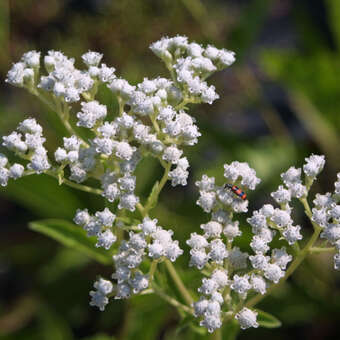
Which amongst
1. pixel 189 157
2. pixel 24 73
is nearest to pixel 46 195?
pixel 189 157

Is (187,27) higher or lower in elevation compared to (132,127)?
higher

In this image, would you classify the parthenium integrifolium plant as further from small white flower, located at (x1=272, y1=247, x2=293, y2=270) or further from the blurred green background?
the blurred green background

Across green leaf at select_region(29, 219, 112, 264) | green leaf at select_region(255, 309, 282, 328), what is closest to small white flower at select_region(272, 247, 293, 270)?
green leaf at select_region(255, 309, 282, 328)

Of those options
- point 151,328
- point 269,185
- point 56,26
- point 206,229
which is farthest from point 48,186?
point 56,26

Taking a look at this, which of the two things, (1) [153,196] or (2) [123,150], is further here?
(1) [153,196]

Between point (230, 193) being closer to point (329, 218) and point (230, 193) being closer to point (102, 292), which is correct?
point (329, 218)

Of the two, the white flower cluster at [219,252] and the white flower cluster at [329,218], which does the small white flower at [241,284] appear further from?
the white flower cluster at [329,218]

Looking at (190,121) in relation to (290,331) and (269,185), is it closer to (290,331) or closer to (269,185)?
(269,185)
